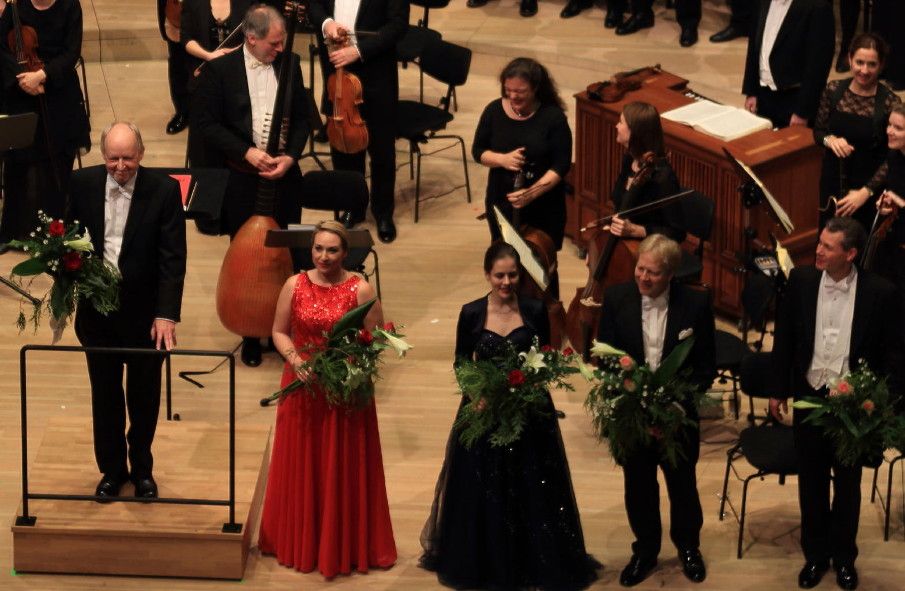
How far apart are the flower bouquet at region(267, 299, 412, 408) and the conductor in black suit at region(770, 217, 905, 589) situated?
4.83ft

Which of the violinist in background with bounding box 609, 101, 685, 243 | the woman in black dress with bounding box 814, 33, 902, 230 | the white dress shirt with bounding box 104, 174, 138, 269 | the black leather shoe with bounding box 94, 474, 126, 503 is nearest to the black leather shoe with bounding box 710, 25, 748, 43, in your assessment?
the woman in black dress with bounding box 814, 33, 902, 230

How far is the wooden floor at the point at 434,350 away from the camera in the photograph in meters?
6.89

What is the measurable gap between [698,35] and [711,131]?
3.57 meters

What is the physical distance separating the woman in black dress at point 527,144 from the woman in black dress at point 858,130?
126 cm

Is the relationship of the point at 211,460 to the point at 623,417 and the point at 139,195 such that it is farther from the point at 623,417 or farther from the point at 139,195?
the point at 623,417

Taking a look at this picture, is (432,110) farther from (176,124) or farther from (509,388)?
(509,388)

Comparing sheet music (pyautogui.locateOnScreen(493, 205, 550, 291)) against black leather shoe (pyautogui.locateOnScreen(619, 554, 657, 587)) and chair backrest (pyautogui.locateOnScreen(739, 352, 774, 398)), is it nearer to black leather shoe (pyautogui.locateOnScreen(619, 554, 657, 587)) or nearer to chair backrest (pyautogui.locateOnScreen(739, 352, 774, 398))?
chair backrest (pyautogui.locateOnScreen(739, 352, 774, 398))

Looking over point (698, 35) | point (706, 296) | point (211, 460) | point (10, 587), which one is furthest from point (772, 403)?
point (698, 35)

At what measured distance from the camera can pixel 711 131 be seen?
8867 millimetres

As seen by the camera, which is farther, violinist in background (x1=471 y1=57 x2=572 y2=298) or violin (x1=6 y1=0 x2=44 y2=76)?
violin (x1=6 y1=0 x2=44 y2=76)

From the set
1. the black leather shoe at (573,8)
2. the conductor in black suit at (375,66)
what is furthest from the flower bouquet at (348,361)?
the black leather shoe at (573,8)

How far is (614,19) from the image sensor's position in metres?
12.5

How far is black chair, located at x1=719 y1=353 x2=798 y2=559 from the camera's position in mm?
6785

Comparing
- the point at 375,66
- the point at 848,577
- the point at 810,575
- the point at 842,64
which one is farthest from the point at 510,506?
the point at 842,64
